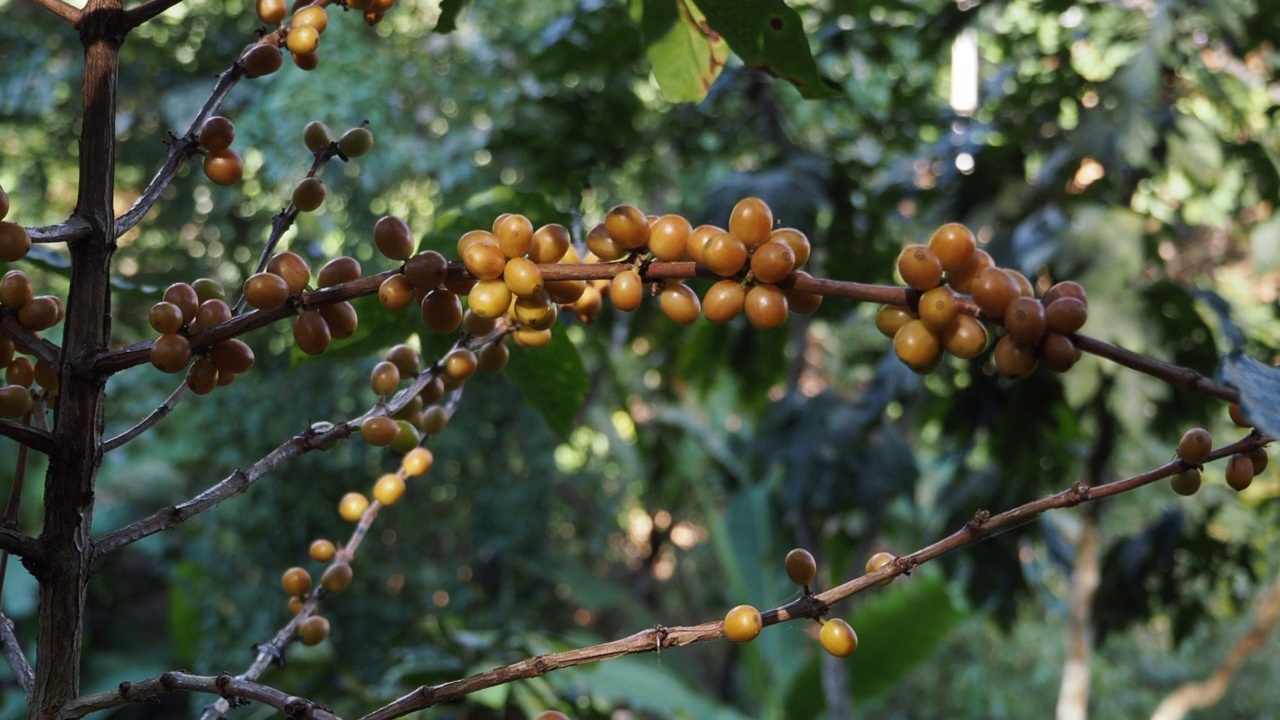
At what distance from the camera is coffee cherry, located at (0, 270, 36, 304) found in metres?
0.34

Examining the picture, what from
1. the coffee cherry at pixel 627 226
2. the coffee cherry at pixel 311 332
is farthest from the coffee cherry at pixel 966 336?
the coffee cherry at pixel 311 332

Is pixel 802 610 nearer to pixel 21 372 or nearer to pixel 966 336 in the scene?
pixel 966 336

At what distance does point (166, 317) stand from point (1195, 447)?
13.1 inches

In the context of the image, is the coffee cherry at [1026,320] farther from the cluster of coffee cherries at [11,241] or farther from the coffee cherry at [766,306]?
the cluster of coffee cherries at [11,241]

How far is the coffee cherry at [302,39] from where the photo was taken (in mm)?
403

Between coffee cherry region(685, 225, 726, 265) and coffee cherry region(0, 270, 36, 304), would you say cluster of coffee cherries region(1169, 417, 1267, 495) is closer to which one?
coffee cherry region(685, 225, 726, 265)

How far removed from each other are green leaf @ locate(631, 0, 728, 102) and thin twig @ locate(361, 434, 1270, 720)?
10.7 inches

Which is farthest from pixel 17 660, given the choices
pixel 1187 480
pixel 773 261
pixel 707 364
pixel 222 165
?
pixel 707 364

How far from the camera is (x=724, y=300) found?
0.32 meters

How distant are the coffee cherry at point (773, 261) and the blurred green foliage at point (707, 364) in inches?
7.0

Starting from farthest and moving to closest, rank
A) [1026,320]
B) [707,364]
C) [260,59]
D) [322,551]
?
[707,364] → [322,551] → [260,59] → [1026,320]

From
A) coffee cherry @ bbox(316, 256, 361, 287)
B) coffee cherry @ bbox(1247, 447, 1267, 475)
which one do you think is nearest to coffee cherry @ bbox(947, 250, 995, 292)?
coffee cherry @ bbox(1247, 447, 1267, 475)

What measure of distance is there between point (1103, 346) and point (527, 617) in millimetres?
2745

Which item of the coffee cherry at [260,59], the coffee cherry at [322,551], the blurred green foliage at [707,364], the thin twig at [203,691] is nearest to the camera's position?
the thin twig at [203,691]
